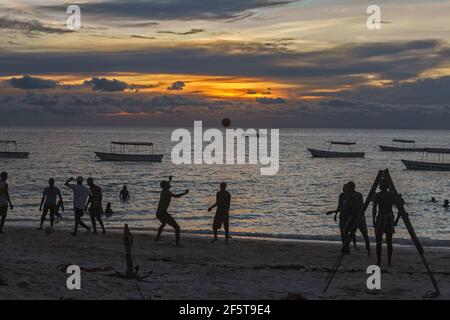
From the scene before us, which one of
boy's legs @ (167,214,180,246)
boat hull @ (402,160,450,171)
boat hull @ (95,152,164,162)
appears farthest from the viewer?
boat hull @ (95,152,164,162)

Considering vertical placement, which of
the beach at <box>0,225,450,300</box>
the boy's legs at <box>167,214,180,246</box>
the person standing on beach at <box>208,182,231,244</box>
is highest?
the person standing on beach at <box>208,182,231,244</box>

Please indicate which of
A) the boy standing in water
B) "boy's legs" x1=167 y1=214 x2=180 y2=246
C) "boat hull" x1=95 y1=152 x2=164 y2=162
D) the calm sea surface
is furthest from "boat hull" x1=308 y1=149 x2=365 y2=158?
the boy standing in water

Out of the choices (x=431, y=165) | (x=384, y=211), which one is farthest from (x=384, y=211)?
(x=431, y=165)

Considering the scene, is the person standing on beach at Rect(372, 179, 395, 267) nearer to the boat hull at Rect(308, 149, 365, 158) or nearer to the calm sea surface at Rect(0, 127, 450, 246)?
the calm sea surface at Rect(0, 127, 450, 246)

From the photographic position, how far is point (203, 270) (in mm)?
12961

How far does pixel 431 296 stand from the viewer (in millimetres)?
10625

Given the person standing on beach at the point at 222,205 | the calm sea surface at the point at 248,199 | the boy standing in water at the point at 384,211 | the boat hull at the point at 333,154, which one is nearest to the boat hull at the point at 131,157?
the calm sea surface at the point at 248,199

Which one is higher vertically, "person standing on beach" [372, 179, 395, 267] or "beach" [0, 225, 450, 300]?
"person standing on beach" [372, 179, 395, 267]

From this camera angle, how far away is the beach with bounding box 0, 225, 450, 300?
34.8 feet

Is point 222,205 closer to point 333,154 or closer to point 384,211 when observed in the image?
point 384,211

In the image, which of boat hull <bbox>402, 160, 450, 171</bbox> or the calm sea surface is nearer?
the calm sea surface

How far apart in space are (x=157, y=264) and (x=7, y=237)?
652 cm

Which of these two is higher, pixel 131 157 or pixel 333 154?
pixel 131 157
